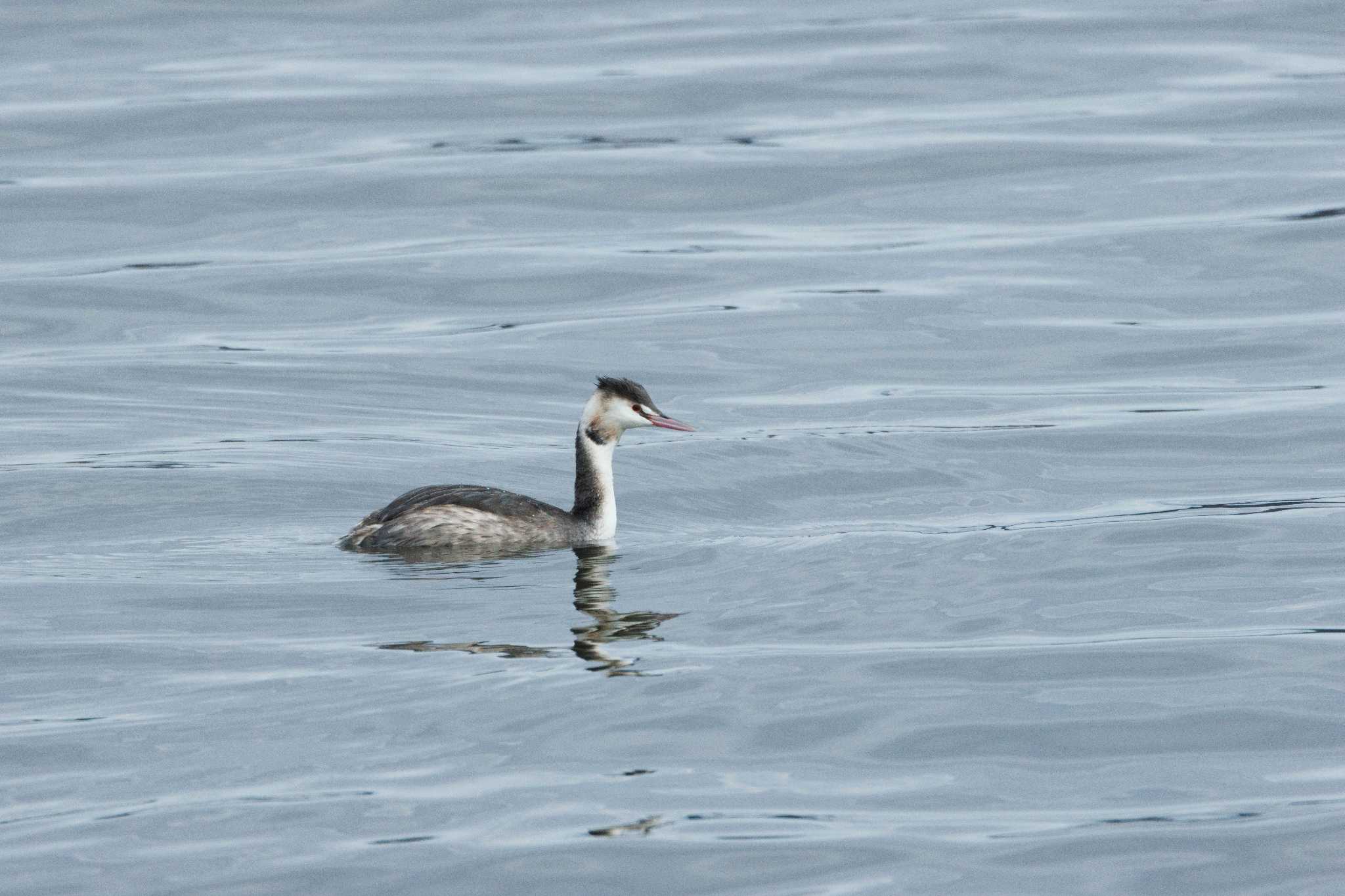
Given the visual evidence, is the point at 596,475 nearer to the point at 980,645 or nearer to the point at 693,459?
the point at 693,459

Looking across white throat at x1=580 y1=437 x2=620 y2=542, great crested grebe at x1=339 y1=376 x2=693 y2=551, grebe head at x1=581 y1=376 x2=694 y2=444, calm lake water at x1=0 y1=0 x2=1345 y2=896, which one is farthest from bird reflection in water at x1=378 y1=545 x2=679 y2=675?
grebe head at x1=581 y1=376 x2=694 y2=444

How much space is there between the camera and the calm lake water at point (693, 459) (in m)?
8.74

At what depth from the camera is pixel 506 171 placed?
25859mm

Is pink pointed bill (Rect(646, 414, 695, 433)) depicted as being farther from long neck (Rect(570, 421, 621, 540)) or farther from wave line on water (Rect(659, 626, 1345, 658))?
wave line on water (Rect(659, 626, 1345, 658))

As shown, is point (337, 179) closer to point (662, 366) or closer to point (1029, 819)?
point (662, 366)

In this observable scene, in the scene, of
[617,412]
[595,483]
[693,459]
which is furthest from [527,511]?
[693,459]

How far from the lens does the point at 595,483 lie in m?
13.4

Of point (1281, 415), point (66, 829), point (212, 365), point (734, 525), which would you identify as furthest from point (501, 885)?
point (212, 365)

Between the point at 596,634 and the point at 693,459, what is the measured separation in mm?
4574

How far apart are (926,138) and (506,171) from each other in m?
5.12

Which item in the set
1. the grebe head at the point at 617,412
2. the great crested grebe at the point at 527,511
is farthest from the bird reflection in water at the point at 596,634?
the grebe head at the point at 617,412

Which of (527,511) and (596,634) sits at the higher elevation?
(527,511)

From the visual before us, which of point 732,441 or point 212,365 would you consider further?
point 212,365

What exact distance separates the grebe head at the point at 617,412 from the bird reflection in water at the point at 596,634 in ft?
4.04
